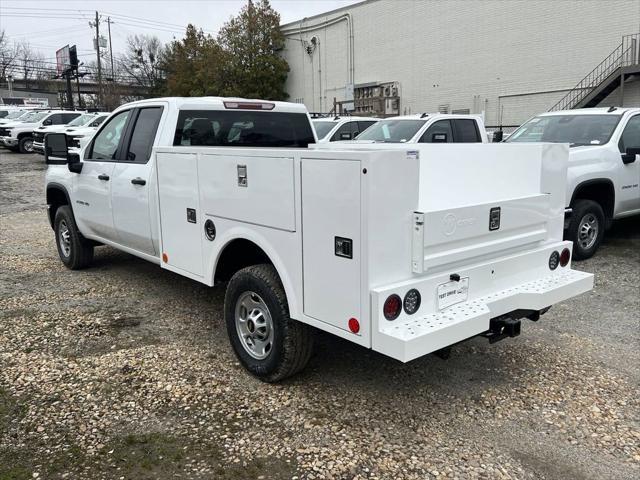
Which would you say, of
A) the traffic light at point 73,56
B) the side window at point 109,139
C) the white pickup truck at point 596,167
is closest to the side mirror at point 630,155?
the white pickup truck at point 596,167

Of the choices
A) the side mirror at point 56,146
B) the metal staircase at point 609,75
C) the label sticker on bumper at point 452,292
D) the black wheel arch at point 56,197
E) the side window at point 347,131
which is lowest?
the label sticker on bumper at point 452,292

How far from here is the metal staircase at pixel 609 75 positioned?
2167 centimetres

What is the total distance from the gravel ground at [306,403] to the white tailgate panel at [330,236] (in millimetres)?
772

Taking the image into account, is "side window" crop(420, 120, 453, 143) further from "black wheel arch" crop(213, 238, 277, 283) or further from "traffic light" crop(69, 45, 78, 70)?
"traffic light" crop(69, 45, 78, 70)

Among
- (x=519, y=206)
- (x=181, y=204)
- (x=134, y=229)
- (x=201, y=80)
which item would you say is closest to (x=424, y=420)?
(x=519, y=206)

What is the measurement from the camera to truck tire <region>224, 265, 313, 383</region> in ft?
12.1

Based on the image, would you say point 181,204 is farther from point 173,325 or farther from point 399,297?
point 399,297

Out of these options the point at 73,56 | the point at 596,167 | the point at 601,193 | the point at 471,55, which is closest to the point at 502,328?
the point at 596,167

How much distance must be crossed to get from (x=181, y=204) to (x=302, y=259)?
1.60 m

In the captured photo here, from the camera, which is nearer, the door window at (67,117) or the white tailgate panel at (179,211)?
the white tailgate panel at (179,211)

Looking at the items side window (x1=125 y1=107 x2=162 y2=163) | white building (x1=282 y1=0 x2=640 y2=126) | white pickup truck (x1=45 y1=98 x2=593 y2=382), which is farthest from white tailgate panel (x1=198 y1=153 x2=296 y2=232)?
white building (x1=282 y1=0 x2=640 y2=126)

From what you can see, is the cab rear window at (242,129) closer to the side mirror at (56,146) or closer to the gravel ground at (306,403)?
the gravel ground at (306,403)

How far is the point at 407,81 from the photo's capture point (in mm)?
32375

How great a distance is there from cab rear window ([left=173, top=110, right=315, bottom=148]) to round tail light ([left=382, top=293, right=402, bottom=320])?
2.94 metres
